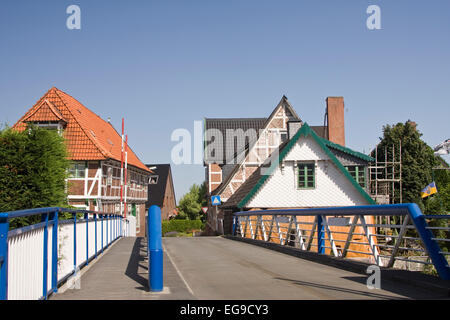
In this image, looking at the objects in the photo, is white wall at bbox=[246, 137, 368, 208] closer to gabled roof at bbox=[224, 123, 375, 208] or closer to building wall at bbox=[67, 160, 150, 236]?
gabled roof at bbox=[224, 123, 375, 208]

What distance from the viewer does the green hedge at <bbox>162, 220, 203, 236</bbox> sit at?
193 ft

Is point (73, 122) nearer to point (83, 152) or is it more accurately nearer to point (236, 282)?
point (83, 152)

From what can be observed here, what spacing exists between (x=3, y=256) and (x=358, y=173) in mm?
30681

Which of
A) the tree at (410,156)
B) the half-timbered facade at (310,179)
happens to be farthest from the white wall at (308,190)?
the tree at (410,156)

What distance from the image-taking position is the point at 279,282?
8.49 m

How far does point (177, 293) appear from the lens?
6.85 metres

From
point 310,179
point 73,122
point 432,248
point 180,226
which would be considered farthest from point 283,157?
point 180,226

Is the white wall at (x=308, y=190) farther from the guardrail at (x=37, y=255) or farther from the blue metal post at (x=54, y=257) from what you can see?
the blue metal post at (x=54, y=257)

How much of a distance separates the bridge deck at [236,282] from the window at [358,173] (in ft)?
71.7

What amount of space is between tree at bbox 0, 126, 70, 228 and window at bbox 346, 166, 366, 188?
71.6ft

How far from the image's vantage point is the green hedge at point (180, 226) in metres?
58.8

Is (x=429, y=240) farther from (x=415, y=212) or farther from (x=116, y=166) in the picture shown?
(x=116, y=166)
